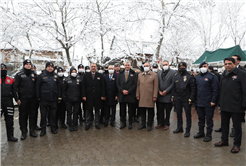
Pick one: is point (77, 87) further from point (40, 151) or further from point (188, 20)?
point (188, 20)

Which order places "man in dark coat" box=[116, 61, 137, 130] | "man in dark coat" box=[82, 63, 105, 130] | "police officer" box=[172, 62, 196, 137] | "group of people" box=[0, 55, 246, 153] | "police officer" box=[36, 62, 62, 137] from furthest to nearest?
"man in dark coat" box=[82, 63, 105, 130], "man in dark coat" box=[116, 61, 137, 130], "police officer" box=[36, 62, 62, 137], "police officer" box=[172, 62, 196, 137], "group of people" box=[0, 55, 246, 153]

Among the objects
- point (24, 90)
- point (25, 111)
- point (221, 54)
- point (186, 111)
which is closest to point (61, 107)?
point (25, 111)

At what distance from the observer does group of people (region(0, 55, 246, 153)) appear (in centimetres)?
434

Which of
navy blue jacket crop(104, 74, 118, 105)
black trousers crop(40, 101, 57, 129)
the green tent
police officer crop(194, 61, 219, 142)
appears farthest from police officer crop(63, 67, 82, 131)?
the green tent

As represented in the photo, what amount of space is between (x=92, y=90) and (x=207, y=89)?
3.73 metres

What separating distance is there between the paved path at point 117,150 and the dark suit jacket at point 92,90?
1.03m

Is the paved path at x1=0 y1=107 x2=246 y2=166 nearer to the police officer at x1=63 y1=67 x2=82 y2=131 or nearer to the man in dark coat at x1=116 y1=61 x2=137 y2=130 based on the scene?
the police officer at x1=63 y1=67 x2=82 y2=131

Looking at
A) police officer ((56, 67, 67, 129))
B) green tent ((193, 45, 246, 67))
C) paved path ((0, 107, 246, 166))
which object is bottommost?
paved path ((0, 107, 246, 166))

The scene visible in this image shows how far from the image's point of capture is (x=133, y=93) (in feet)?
20.7

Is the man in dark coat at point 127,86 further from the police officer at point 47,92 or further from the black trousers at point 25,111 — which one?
the black trousers at point 25,111

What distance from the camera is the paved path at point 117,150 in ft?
12.8

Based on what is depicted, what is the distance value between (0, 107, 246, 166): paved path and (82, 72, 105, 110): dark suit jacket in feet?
3.37

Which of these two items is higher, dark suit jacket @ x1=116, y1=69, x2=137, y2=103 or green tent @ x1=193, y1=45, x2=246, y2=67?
green tent @ x1=193, y1=45, x2=246, y2=67

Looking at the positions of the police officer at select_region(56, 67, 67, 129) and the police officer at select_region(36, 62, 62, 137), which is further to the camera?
the police officer at select_region(56, 67, 67, 129)
